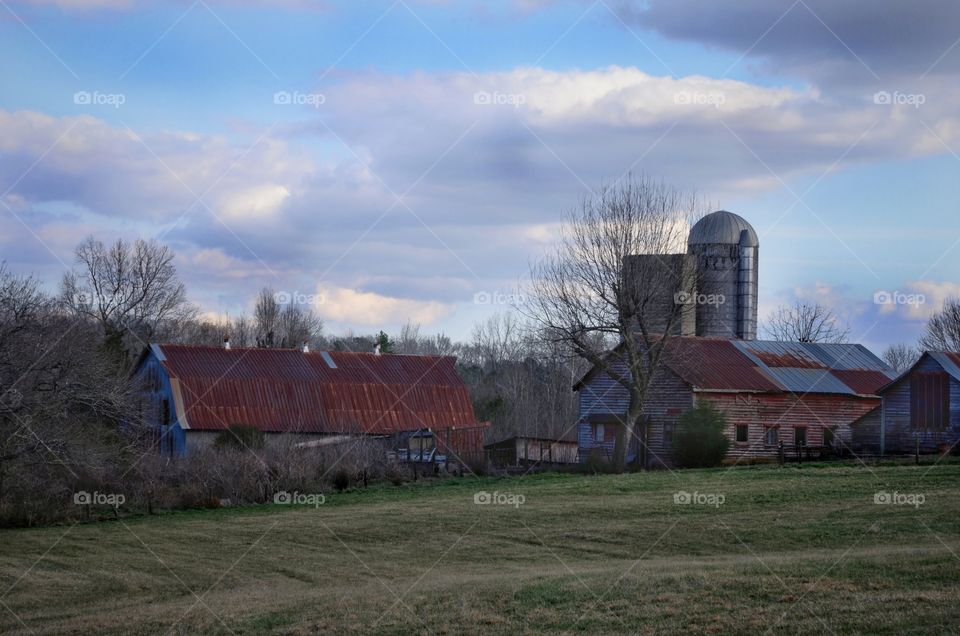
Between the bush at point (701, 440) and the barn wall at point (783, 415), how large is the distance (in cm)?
221

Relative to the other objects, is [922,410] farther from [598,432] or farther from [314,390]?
[314,390]

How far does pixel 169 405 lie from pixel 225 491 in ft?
53.6

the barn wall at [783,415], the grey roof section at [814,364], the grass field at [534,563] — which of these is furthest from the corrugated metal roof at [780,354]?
the grass field at [534,563]

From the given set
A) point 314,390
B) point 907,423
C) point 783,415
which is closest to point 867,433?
point 907,423

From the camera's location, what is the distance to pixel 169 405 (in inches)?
1943

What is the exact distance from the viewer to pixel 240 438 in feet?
134

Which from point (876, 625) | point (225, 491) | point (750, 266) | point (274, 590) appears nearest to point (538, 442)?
point (225, 491)

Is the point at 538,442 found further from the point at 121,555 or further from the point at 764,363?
the point at 121,555

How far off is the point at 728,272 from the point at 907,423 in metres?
17.2

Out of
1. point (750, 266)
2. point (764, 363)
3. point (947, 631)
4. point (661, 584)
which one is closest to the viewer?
point (947, 631)

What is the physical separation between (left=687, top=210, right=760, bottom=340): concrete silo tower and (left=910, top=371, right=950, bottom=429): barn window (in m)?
14.9

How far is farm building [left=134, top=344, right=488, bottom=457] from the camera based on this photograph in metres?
48.4

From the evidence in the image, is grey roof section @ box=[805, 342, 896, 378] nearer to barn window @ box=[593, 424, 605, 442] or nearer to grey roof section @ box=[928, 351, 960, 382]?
grey roof section @ box=[928, 351, 960, 382]

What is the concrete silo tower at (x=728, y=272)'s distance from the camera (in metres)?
58.0
